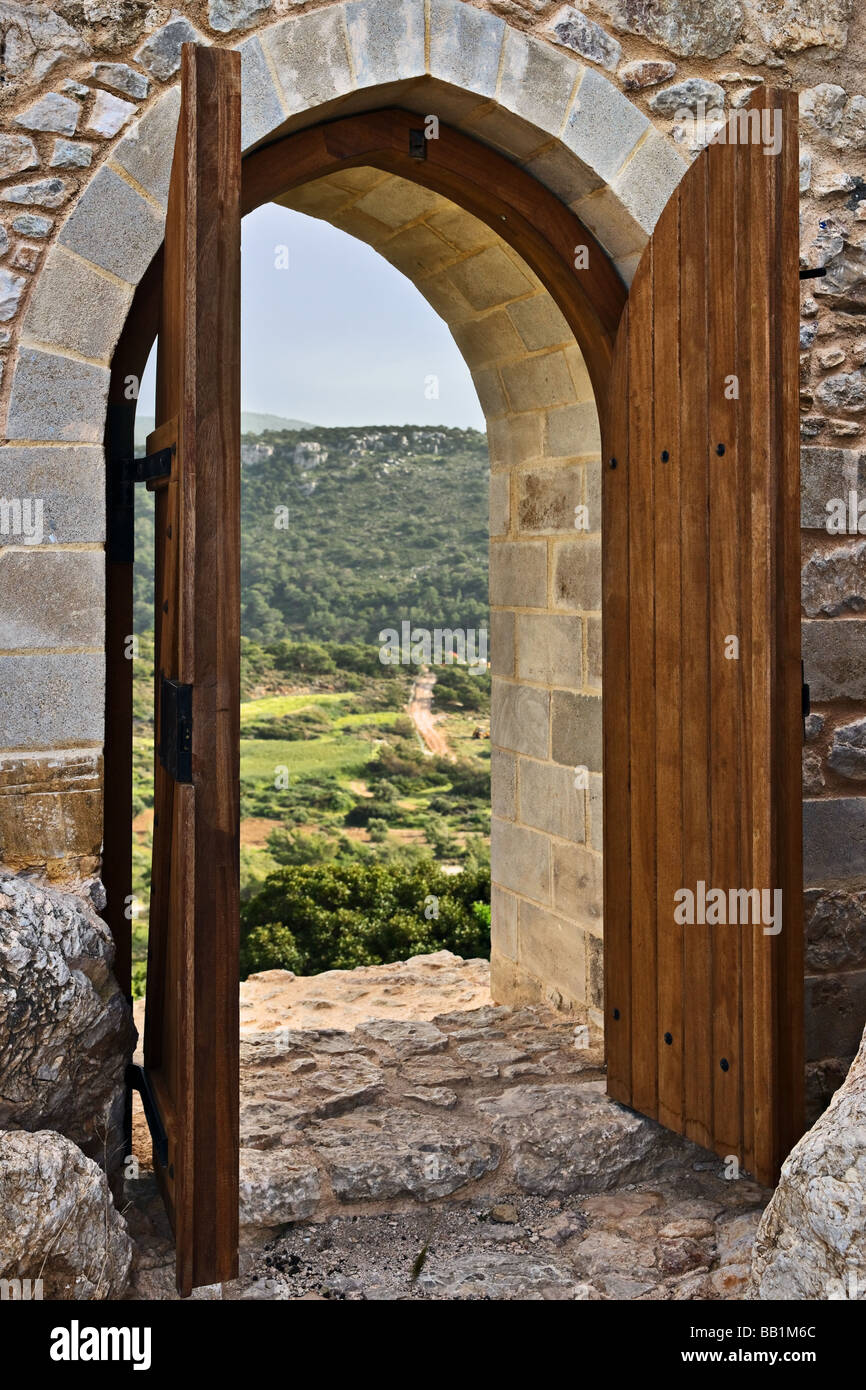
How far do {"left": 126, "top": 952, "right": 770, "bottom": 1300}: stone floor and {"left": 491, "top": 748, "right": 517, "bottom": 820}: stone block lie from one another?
766 mm

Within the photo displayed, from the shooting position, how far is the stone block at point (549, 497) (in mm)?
3588

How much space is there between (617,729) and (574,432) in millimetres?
938

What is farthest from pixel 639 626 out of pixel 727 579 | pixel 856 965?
pixel 856 965

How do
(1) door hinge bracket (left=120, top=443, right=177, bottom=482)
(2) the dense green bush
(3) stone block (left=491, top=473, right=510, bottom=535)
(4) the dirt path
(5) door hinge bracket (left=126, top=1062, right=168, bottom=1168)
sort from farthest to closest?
1. (4) the dirt path
2. (2) the dense green bush
3. (3) stone block (left=491, top=473, right=510, bottom=535)
4. (5) door hinge bracket (left=126, top=1062, right=168, bottom=1168)
5. (1) door hinge bracket (left=120, top=443, right=177, bottom=482)

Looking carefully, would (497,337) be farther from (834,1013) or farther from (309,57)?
(834,1013)

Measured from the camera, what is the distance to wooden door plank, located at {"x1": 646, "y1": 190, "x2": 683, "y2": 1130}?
2.86 meters

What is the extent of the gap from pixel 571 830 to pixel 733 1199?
1117 millimetres

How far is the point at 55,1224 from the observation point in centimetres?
217

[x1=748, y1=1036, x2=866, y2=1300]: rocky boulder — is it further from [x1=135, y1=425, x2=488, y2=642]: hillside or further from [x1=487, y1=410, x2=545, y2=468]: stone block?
[x1=135, y1=425, x2=488, y2=642]: hillside

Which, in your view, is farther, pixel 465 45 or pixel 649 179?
pixel 649 179

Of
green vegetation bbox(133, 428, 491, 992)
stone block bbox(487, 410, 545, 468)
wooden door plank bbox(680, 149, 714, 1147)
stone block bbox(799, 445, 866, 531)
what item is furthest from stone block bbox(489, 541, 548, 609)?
green vegetation bbox(133, 428, 491, 992)

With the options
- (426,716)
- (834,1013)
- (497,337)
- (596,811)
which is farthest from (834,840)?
(426,716)

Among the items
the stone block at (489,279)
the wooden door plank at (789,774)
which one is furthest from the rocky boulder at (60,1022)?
the stone block at (489,279)

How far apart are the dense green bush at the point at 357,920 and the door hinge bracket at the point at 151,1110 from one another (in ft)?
11.3
